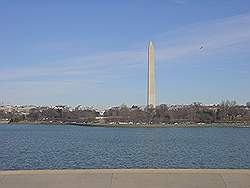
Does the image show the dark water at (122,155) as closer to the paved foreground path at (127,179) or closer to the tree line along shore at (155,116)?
the paved foreground path at (127,179)

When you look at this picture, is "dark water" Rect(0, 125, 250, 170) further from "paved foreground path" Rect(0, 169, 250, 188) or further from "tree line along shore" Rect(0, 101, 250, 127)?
"tree line along shore" Rect(0, 101, 250, 127)

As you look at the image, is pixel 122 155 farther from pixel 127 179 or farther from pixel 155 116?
pixel 155 116

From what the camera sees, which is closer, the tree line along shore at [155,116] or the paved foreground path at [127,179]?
the paved foreground path at [127,179]

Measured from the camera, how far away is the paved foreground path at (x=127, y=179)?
704 centimetres

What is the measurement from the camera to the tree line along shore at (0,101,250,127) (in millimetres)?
113500

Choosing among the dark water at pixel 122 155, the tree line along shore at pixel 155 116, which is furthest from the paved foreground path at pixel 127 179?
the tree line along shore at pixel 155 116

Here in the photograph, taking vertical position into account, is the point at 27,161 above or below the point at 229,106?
below

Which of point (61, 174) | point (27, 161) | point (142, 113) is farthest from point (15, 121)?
point (61, 174)

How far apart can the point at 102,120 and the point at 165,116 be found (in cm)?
2230

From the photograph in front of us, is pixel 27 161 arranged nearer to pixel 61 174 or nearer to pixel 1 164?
pixel 1 164

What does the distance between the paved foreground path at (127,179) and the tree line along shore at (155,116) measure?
96.1m

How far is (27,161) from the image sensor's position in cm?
2056

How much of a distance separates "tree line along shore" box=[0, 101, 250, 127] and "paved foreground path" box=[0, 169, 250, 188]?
96090 mm

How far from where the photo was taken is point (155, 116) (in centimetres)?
11431
